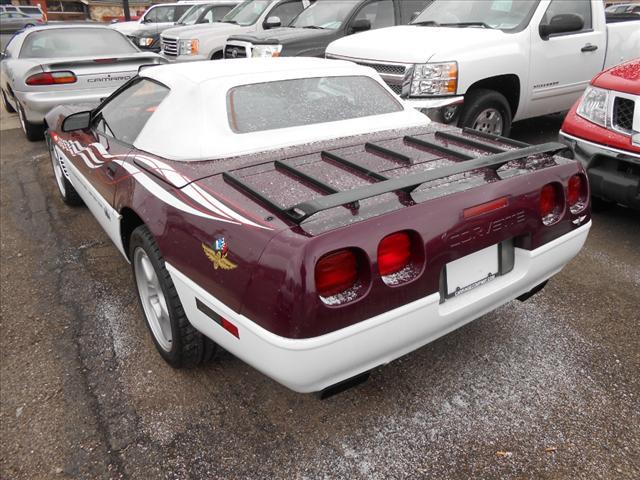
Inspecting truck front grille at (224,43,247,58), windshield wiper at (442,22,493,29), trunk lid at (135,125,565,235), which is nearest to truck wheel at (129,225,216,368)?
trunk lid at (135,125,565,235)

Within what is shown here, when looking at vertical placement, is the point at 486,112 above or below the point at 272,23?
below

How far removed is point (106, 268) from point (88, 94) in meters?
3.36

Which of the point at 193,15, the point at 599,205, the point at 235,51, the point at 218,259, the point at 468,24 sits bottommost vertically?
the point at 599,205

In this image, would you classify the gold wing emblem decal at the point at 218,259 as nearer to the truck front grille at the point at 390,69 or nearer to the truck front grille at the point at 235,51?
the truck front grille at the point at 390,69

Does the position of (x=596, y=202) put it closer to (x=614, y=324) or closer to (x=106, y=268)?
(x=614, y=324)

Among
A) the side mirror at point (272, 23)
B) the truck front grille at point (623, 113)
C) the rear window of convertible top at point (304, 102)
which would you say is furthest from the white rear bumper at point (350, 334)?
the side mirror at point (272, 23)

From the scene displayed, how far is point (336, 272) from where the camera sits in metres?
1.83

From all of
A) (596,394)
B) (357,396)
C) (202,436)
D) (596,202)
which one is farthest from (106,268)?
(596,202)

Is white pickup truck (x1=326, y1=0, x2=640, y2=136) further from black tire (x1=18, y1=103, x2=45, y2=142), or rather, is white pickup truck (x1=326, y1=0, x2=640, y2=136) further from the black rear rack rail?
black tire (x1=18, y1=103, x2=45, y2=142)

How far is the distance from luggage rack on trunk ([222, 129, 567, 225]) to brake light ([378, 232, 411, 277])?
0.56 feet

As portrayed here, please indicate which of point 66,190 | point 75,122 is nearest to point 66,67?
point 66,190

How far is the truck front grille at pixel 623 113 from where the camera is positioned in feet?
12.4

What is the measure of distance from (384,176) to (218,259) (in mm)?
773

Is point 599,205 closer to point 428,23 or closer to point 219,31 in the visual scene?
point 428,23
